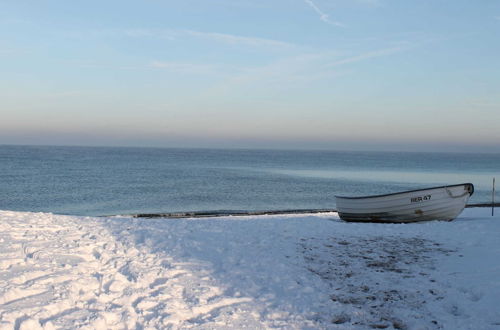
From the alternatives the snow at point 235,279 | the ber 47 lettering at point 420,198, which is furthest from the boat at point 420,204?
the snow at point 235,279

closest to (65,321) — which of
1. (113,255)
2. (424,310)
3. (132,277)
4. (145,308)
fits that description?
(145,308)

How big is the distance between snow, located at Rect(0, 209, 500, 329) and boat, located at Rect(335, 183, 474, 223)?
3.51 meters

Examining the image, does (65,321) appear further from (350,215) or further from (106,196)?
(106,196)

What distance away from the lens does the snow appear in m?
5.38

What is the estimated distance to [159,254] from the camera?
26.9ft

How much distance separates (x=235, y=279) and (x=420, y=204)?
1002 cm

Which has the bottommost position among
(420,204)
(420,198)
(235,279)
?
(235,279)

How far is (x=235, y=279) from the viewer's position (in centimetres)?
701

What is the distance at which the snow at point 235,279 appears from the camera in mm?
5375

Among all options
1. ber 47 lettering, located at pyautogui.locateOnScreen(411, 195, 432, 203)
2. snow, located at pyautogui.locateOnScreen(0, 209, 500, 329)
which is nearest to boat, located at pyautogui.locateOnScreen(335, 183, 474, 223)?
ber 47 lettering, located at pyautogui.locateOnScreen(411, 195, 432, 203)

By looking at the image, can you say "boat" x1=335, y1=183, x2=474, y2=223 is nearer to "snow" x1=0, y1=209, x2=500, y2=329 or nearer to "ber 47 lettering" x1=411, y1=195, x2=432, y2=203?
"ber 47 lettering" x1=411, y1=195, x2=432, y2=203

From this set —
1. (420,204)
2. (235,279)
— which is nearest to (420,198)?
(420,204)

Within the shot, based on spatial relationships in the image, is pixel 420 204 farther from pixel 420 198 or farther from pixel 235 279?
pixel 235 279

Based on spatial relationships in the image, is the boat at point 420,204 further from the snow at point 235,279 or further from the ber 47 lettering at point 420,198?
the snow at point 235,279
